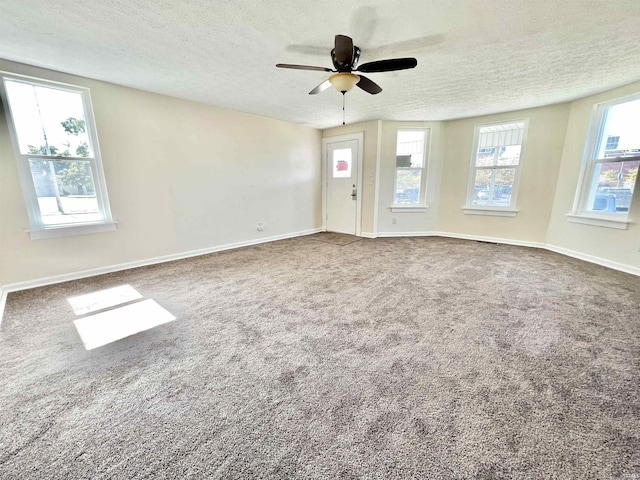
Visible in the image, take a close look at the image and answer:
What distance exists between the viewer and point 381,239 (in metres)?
5.31

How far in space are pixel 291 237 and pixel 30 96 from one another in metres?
4.02

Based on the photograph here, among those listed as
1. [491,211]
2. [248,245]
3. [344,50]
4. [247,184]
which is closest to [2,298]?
[248,245]

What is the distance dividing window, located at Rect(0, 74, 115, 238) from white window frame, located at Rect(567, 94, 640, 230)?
6.66 meters

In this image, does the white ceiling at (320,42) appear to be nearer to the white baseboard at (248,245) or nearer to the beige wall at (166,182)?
the beige wall at (166,182)

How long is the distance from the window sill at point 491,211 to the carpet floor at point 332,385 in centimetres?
210

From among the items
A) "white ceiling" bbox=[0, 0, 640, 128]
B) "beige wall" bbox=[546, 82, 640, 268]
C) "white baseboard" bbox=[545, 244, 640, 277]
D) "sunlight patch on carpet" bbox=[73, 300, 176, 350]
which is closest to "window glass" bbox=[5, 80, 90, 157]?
"white ceiling" bbox=[0, 0, 640, 128]

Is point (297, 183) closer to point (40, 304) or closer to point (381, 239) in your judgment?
point (381, 239)

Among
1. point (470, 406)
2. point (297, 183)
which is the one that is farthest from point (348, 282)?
point (297, 183)

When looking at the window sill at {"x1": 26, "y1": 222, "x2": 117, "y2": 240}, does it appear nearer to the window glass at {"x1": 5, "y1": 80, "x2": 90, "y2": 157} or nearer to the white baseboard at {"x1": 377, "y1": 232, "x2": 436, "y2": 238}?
the window glass at {"x1": 5, "y1": 80, "x2": 90, "y2": 157}

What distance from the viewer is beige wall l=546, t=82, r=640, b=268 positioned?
333 cm

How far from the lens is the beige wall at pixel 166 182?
2.83 m

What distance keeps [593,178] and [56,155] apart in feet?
23.1

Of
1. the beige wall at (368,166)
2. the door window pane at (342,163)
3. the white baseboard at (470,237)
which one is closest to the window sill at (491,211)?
the white baseboard at (470,237)

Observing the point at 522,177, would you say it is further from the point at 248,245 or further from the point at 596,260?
the point at 248,245
